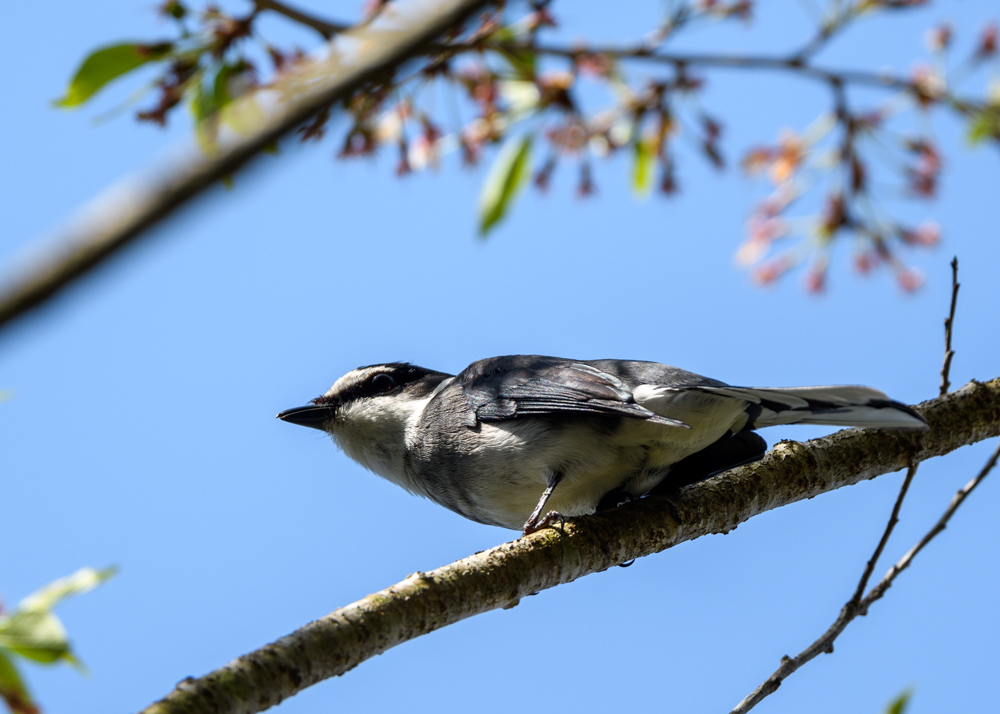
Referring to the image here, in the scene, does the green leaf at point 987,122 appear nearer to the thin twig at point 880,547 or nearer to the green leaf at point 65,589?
the thin twig at point 880,547

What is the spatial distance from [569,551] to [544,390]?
0.81m

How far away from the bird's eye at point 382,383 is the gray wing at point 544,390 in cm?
55

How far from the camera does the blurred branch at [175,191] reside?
0.78 metres

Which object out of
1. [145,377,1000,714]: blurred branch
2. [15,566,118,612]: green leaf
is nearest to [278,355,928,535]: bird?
[145,377,1000,714]: blurred branch

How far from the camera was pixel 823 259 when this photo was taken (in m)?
4.35

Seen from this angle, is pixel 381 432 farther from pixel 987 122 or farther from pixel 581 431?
pixel 987 122

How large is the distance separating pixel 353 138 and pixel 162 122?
2.49 ft

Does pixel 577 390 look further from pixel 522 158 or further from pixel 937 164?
pixel 937 164

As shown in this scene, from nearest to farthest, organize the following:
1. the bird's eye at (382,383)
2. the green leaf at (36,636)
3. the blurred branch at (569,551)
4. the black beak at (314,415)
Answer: the blurred branch at (569,551)
the green leaf at (36,636)
the black beak at (314,415)
the bird's eye at (382,383)

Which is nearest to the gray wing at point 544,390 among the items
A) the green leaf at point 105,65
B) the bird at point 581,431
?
the bird at point 581,431

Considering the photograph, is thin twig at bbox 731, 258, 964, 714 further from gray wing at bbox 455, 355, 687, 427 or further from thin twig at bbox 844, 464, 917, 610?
gray wing at bbox 455, 355, 687, 427

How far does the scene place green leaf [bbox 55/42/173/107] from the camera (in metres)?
3.04

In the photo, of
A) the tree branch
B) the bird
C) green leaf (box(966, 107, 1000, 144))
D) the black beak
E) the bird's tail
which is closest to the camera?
the tree branch

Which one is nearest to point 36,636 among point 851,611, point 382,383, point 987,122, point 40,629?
point 40,629
